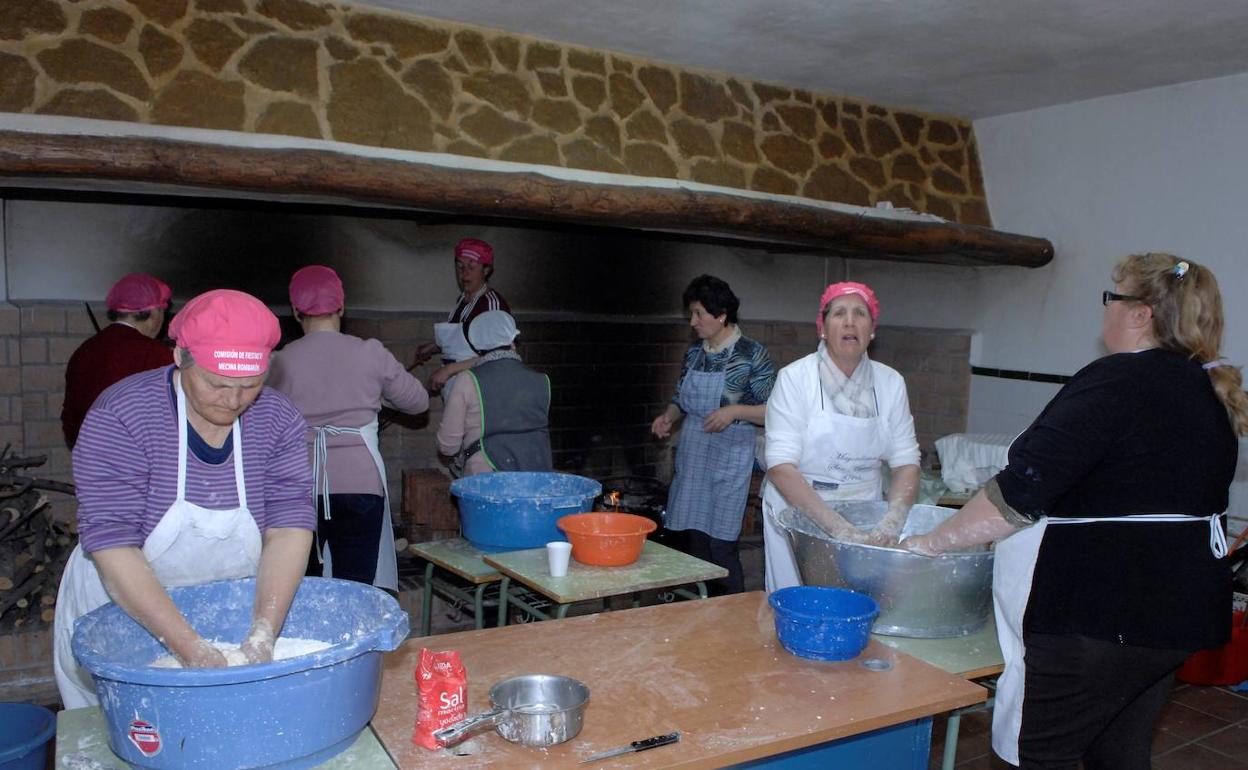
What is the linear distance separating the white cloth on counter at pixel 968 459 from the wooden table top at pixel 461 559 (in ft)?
10.6

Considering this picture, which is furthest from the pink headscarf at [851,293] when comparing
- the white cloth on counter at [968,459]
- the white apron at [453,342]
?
the white cloth on counter at [968,459]

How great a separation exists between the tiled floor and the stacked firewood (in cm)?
398

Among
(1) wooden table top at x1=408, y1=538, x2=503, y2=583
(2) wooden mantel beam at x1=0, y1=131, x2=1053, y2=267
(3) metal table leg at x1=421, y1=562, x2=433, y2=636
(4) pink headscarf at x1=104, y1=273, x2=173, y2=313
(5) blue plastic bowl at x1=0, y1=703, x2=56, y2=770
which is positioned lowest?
(5) blue plastic bowl at x1=0, y1=703, x2=56, y2=770

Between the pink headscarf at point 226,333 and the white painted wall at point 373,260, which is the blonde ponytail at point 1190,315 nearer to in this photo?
the pink headscarf at point 226,333

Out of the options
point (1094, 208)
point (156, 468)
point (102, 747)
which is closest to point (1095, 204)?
point (1094, 208)

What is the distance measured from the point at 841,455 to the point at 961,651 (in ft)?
3.05

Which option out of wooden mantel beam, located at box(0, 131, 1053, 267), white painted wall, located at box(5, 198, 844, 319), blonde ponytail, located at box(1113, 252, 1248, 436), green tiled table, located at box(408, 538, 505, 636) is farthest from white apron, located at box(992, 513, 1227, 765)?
white painted wall, located at box(5, 198, 844, 319)

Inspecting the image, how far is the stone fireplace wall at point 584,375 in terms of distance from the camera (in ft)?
15.6

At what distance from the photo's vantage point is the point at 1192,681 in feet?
15.8

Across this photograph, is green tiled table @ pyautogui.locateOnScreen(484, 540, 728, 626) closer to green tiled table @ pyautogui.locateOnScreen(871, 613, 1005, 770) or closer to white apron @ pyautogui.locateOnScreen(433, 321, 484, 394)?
green tiled table @ pyautogui.locateOnScreen(871, 613, 1005, 770)

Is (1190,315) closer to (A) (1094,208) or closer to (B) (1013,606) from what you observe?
(B) (1013,606)

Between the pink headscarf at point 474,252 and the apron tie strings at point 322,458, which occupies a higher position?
the pink headscarf at point 474,252

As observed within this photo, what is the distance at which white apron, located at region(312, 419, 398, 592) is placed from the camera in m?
3.80

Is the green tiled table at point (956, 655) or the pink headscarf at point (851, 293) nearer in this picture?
the green tiled table at point (956, 655)
